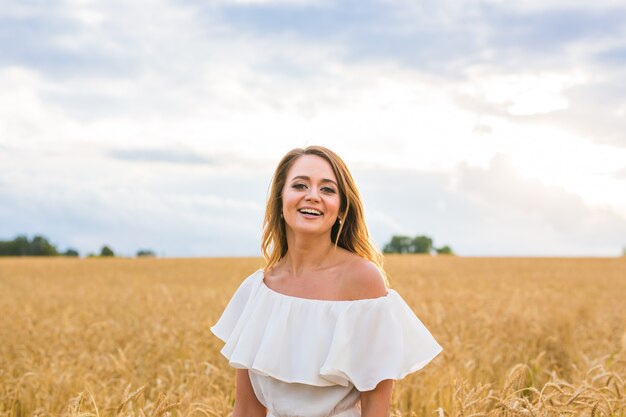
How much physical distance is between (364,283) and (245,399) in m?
0.88

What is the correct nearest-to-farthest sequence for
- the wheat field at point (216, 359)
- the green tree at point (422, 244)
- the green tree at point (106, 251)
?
the wheat field at point (216, 359) → the green tree at point (106, 251) → the green tree at point (422, 244)

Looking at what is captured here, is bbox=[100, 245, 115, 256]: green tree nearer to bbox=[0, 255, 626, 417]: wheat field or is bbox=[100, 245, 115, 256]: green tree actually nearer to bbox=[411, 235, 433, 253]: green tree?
bbox=[411, 235, 433, 253]: green tree

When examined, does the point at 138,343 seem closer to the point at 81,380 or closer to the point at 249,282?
the point at 81,380

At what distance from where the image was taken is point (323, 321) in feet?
9.16

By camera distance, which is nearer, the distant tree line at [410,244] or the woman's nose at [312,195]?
the woman's nose at [312,195]

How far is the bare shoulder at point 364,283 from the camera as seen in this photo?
9.18ft

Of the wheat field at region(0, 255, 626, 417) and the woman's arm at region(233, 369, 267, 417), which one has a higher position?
the woman's arm at region(233, 369, 267, 417)

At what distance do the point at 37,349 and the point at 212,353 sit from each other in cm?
169

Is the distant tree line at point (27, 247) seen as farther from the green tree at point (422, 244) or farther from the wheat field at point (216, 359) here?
the wheat field at point (216, 359)

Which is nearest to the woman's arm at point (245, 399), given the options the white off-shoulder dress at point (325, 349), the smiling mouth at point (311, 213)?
the white off-shoulder dress at point (325, 349)

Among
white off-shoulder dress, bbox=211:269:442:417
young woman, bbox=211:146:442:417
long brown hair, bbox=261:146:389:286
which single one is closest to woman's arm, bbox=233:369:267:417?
young woman, bbox=211:146:442:417

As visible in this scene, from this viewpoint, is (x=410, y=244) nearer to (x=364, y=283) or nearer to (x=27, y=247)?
(x=27, y=247)

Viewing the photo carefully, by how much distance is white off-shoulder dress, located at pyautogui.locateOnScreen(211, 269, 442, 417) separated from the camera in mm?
2721

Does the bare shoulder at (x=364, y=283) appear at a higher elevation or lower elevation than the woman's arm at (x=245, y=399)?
higher
